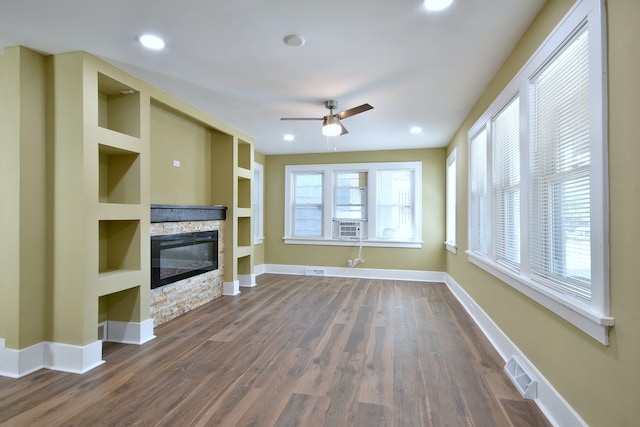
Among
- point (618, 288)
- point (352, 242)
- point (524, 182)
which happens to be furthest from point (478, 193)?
point (352, 242)

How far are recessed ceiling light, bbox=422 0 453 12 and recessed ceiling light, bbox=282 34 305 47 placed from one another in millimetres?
886

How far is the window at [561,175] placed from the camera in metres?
1.49

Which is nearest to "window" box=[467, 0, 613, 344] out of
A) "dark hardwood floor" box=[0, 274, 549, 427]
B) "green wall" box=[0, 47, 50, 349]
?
"dark hardwood floor" box=[0, 274, 549, 427]

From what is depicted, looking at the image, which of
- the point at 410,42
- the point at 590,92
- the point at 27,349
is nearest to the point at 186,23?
the point at 410,42

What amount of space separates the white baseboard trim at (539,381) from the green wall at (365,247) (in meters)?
2.35

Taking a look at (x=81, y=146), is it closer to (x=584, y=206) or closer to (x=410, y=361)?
(x=410, y=361)

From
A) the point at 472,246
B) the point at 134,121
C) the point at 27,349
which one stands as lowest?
the point at 27,349

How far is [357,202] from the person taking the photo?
21.5 ft

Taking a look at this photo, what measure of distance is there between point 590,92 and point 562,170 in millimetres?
467

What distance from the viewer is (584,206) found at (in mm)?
1646

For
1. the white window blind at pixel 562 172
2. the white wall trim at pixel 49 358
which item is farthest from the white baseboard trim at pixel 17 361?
the white window blind at pixel 562 172

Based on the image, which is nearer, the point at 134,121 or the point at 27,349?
the point at 27,349

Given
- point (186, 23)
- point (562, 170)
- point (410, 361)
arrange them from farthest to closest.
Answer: point (410, 361), point (186, 23), point (562, 170)

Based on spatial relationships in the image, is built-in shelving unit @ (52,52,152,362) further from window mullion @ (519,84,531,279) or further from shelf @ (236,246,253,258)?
window mullion @ (519,84,531,279)
